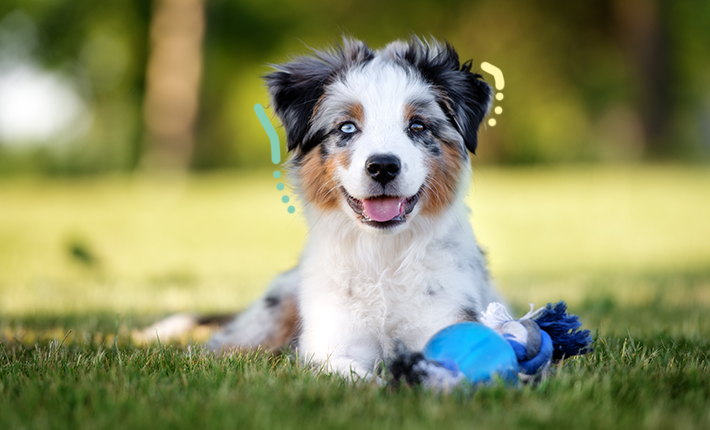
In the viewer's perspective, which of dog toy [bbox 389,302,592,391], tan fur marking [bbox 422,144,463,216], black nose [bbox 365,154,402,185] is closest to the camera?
dog toy [bbox 389,302,592,391]

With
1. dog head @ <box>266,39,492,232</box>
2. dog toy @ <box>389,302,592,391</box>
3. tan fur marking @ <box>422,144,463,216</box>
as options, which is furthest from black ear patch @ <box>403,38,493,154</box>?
dog toy @ <box>389,302,592,391</box>

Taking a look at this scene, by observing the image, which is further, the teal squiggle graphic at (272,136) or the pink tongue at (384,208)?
the teal squiggle graphic at (272,136)

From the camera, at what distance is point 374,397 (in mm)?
2582

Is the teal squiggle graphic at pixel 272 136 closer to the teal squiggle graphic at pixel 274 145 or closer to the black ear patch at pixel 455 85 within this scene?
the teal squiggle graphic at pixel 274 145

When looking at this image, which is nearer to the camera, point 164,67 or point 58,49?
point 164,67

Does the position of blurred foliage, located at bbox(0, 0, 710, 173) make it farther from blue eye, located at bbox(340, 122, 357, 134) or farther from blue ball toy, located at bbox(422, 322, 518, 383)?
blue ball toy, located at bbox(422, 322, 518, 383)

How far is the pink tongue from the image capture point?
3426 millimetres

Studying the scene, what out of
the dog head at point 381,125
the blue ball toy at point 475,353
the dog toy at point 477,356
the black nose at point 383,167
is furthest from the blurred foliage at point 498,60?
the blue ball toy at point 475,353

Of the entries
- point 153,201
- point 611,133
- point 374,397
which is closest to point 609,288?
point 374,397

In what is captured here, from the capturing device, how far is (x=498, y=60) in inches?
929

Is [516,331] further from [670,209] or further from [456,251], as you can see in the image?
[670,209]

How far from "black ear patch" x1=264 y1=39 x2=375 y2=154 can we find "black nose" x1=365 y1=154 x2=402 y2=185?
2.09ft

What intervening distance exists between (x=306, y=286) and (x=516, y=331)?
1.31 metres

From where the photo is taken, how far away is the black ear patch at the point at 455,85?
12.5 ft
